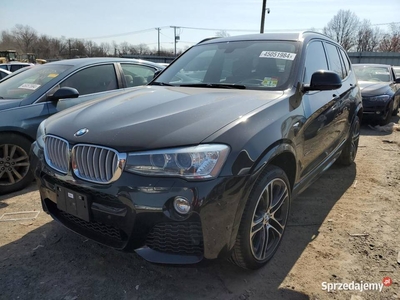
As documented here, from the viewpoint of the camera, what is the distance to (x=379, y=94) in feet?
25.2

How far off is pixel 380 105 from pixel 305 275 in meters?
6.64

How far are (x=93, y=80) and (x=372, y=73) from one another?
815 cm

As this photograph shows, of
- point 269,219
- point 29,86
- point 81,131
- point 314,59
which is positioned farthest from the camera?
point 29,86

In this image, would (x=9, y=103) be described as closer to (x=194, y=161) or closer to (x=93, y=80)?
(x=93, y=80)

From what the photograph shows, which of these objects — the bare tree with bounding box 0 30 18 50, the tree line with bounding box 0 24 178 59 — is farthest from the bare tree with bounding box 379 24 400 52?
the bare tree with bounding box 0 30 18 50

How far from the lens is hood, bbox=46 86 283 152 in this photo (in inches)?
74.0

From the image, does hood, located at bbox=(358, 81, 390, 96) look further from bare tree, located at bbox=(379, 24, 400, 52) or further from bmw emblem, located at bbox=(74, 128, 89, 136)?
bare tree, located at bbox=(379, 24, 400, 52)

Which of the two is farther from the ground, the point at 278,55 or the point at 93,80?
the point at 278,55

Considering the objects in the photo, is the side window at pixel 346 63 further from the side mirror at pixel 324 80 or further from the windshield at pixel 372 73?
the windshield at pixel 372 73

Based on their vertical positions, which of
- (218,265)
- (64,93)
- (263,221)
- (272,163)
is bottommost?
(218,265)

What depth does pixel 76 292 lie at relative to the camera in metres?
2.10

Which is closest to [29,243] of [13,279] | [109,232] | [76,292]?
[13,279]

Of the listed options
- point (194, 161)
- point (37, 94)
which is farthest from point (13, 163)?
point (194, 161)

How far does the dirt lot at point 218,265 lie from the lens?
2123 millimetres
